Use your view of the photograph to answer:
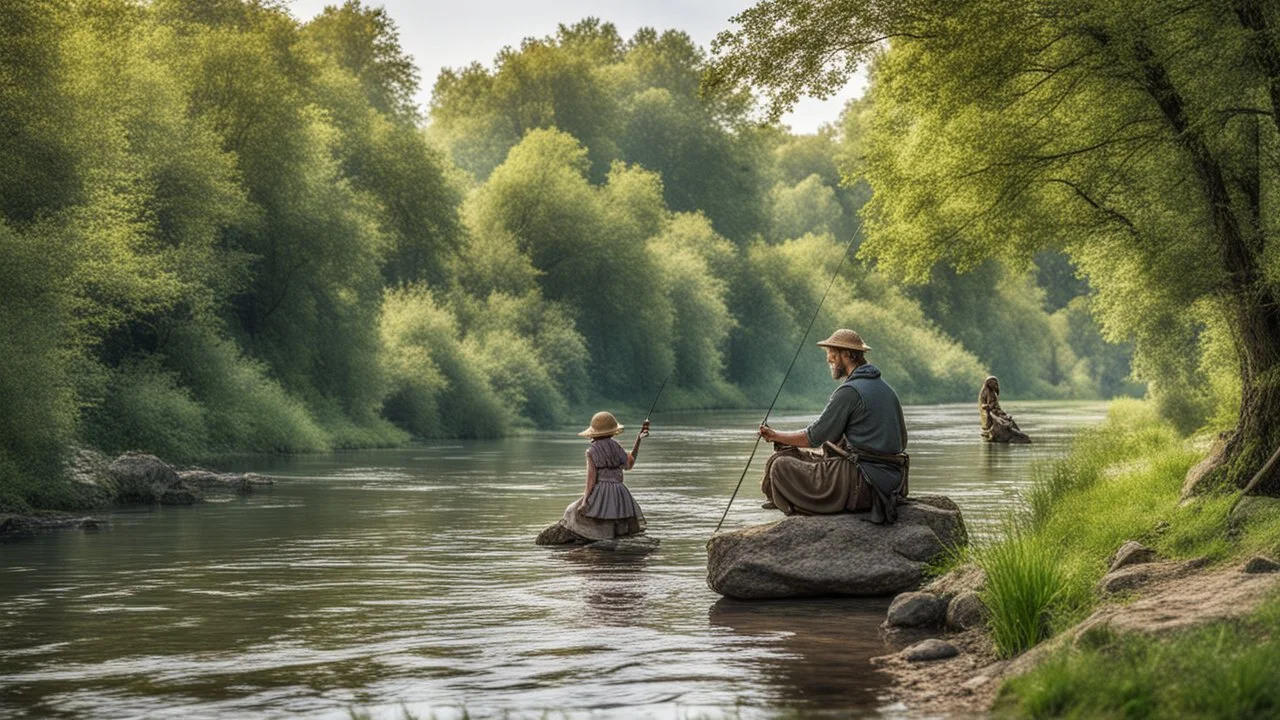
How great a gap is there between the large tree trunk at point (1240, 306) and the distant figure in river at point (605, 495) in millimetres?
5872

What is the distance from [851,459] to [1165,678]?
642 cm

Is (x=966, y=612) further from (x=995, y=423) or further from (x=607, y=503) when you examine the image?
(x=995, y=423)

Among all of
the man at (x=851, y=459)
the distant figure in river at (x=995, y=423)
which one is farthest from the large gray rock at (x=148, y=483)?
the distant figure in river at (x=995, y=423)

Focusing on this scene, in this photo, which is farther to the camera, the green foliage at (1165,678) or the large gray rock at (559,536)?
the large gray rock at (559,536)

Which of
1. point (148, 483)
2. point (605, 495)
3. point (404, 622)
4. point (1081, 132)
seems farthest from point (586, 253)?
point (404, 622)

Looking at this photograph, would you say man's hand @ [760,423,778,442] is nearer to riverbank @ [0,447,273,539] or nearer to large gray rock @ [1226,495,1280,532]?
large gray rock @ [1226,495,1280,532]

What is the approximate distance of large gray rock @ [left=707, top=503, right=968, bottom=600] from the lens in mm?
14109

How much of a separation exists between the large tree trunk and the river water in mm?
2977

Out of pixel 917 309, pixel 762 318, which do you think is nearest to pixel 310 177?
pixel 762 318

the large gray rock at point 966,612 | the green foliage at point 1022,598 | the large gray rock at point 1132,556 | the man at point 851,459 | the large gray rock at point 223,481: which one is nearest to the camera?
the green foliage at point 1022,598

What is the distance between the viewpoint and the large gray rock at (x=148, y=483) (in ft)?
88.7

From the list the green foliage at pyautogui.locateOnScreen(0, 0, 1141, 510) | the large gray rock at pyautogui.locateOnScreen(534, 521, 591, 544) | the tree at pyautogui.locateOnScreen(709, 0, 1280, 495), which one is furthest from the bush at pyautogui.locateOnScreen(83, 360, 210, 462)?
the tree at pyautogui.locateOnScreen(709, 0, 1280, 495)

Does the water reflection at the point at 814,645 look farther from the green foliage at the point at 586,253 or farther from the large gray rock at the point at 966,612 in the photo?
the green foliage at the point at 586,253

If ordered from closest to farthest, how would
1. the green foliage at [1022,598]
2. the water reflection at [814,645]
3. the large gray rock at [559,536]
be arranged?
the water reflection at [814,645], the green foliage at [1022,598], the large gray rock at [559,536]
